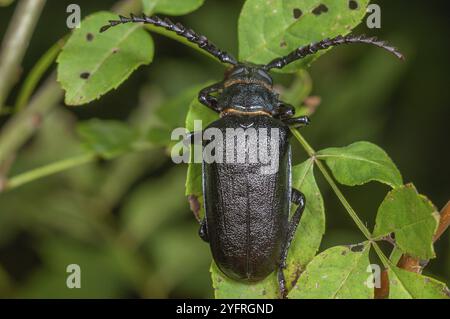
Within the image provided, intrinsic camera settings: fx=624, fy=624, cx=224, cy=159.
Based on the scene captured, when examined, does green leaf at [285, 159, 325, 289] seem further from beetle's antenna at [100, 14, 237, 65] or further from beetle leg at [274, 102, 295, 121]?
beetle's antenna at [100, 14, 237, 65]

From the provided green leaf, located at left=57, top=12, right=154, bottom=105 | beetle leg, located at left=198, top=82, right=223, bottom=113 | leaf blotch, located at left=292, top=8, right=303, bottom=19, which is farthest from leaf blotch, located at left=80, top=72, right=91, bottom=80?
leaf blotch, located at left=292, top=8, right=303, bottom=19

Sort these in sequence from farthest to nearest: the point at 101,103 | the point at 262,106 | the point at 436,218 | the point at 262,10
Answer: the point at 101,103
the point at 262,106
the point at 262,10
the point at 436,218

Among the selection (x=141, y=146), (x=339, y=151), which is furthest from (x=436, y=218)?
(x=141, y=146)

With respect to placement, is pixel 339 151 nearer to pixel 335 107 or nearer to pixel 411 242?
pixel 411 242

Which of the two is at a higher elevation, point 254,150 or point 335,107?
point 335,107

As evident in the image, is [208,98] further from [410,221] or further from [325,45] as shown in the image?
[410,221]

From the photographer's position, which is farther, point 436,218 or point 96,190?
point 96,190

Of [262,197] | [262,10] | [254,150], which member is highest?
[262,10]
